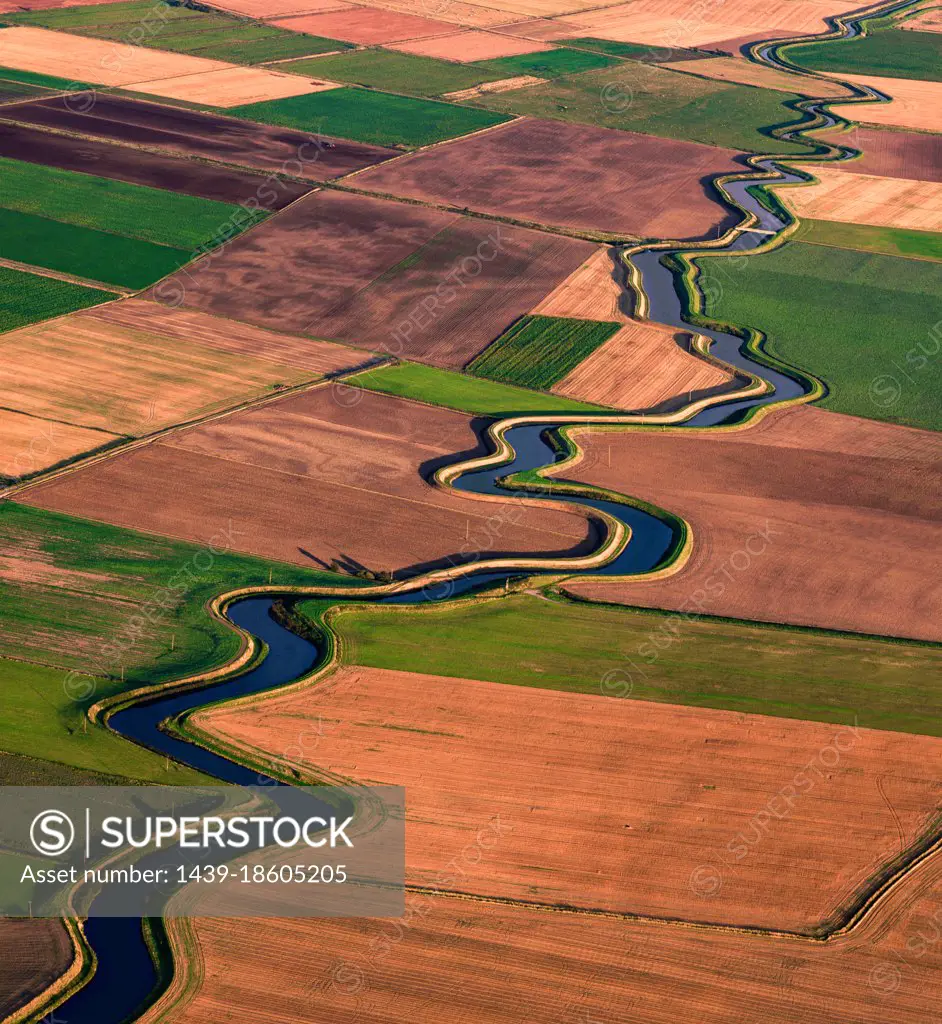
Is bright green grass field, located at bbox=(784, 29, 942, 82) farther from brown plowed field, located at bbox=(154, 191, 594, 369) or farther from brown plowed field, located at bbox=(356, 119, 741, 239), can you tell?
brown plowed field, located at bbox=(154, 191, 594, 369)

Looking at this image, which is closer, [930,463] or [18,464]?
[18,464]

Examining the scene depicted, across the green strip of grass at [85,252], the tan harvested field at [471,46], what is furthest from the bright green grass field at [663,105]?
the green strip of grass at [85,252]

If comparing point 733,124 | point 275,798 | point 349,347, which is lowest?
point 275,798

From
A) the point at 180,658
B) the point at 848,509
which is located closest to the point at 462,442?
the point at 848,509

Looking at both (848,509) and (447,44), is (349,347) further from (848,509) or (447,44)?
(447,44)

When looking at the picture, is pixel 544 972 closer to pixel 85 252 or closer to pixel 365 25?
pixel 85 252

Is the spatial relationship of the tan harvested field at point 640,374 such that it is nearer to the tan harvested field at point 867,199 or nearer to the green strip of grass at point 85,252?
the green strip of grass at point 85,252
